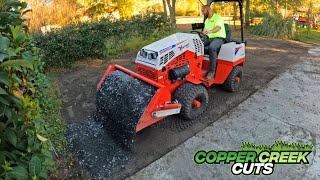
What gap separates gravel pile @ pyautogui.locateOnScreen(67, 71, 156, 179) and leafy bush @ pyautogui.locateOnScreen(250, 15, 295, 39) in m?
8.07

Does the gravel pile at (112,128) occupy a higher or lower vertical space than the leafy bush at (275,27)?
lower

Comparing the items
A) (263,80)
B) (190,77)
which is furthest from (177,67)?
(263,80)

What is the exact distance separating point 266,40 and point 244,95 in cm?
541

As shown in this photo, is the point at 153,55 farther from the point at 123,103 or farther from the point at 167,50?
the point at 123,103

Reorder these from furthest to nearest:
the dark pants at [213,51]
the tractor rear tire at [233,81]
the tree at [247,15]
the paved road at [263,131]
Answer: the tree at [247,15] → the tractor rear tire at [233,81] → the dark pants at [213,51] → the paved road at [263,131]

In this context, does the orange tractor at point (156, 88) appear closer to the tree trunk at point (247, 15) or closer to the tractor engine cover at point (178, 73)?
the tractor engine cover at point (178, 73)

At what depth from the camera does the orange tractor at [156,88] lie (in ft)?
10.9

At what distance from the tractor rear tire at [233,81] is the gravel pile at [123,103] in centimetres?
185

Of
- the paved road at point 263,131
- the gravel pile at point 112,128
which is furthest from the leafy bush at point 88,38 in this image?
the paved road at point 263,131

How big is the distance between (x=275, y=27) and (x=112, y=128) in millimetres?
8761

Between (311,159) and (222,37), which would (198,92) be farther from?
(311,159)

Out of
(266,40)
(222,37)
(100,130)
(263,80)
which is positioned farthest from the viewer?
(266,40)

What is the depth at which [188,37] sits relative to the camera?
398cm

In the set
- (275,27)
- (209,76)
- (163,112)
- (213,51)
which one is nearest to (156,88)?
(163,112)
